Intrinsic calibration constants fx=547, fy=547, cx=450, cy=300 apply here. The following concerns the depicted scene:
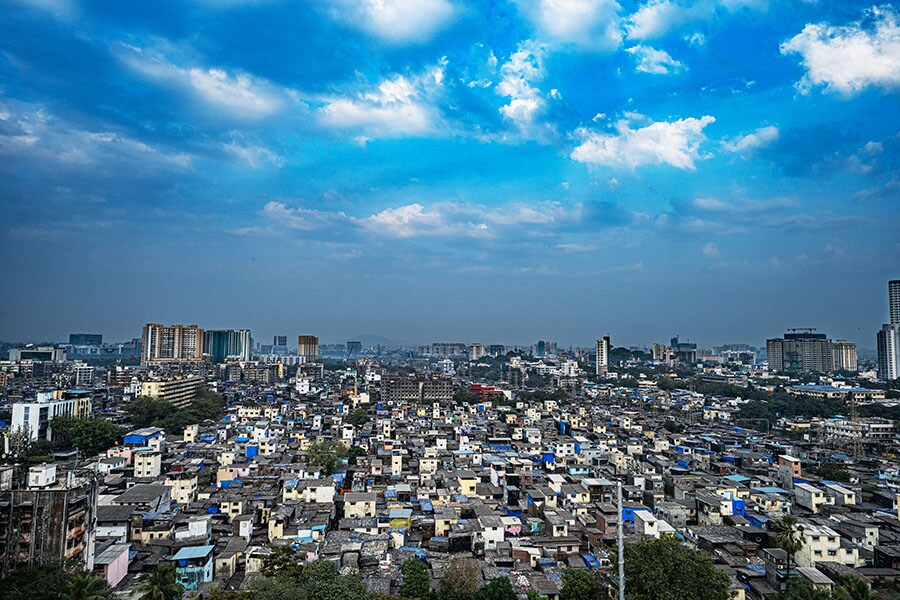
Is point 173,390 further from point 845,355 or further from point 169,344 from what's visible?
point 845,355

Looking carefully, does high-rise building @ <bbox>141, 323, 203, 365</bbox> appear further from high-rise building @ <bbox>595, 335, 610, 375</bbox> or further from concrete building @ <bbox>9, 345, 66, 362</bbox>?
high-rise building @ <bbox>595, 335, 610, 375</bbox>

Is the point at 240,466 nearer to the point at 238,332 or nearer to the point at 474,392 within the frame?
the point at 474,392

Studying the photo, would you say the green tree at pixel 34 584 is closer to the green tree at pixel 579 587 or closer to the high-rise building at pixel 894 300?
the green tree at pixel 579 587

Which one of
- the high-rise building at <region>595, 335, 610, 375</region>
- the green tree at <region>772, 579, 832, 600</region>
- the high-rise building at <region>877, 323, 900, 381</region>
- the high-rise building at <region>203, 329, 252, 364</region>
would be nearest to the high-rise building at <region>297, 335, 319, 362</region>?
the high-rise building at <region>203, 329, 252, 364</region>

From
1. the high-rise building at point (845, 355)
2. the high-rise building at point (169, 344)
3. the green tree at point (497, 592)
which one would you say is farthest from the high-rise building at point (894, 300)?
the high-rise building at point (169, 344)

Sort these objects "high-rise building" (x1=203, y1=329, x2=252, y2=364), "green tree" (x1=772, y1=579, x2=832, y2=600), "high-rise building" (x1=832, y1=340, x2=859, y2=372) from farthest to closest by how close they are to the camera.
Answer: "high-rise building" (x1=203, y1=329, x2=252, y2=364), "high-rise building" (x1=832, y1=340, x2=859, y2=372), "green tree" (x1=772, y1=579, x2=832, y2=600)

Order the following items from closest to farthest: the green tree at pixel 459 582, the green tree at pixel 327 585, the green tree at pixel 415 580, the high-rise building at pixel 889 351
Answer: the green tree at pixel 327 585 < the green tree at pixel 459 582 < the green tree at pixel 415 580 < the high-rise building at pixel 889 351

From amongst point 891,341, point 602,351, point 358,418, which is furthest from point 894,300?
point 358,418
